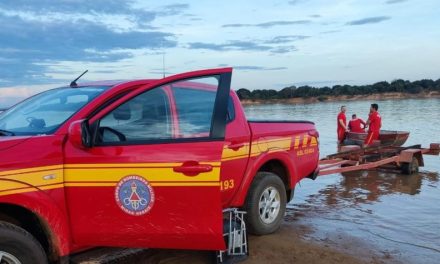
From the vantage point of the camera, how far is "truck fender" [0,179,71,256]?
3.56 meters

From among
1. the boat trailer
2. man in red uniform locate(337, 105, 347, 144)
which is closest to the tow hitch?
the boat trailer

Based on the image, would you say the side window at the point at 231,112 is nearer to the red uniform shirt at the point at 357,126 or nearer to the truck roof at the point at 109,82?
the truck roof at the point at 109,82

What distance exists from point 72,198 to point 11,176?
0.51m

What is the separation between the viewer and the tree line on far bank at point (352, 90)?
78.1 m

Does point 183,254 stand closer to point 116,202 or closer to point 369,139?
point 116,202

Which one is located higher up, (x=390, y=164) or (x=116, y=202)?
(x=116, y=202)

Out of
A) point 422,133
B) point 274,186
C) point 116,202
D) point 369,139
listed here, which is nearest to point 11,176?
point 116,202

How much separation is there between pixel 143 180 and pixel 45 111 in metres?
1.28

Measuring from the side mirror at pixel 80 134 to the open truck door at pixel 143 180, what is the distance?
1 centimetres

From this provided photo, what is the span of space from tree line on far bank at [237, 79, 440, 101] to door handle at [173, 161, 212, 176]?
71296mm

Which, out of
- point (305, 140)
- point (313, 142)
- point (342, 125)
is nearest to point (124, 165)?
point (305, 140)

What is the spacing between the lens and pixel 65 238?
3.88 metres

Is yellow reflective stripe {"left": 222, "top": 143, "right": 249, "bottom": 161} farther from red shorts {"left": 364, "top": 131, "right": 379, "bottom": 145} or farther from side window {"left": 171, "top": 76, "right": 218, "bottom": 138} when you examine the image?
red shorts {"left": 364, "top": 131, "right": 379, "bottom": 145}

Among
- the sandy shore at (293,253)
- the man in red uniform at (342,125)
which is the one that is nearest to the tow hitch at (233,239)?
the sandy shore at (293,253)
